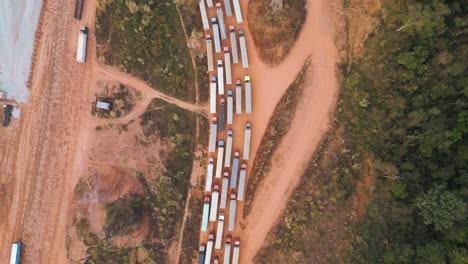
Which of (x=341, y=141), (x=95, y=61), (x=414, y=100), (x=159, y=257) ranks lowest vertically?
(x=159, y=257)

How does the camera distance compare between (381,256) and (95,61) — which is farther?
(95,61)

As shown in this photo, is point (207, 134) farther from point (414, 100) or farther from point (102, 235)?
point (414, 100)

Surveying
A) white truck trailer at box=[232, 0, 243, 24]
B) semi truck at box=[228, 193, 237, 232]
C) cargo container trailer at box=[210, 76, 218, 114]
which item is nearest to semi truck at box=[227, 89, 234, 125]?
cargo container trailer at box=[210, 76, 218, 114]

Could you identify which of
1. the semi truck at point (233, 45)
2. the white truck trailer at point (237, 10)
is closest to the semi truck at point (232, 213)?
the semi truck at point (233, 45)

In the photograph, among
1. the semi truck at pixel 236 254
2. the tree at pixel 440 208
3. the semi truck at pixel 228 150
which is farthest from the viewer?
the semi truck at pixel 228 150

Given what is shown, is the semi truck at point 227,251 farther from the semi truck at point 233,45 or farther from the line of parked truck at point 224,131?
the semi truck at point 233,45

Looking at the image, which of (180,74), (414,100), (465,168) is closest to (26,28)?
(180,74)

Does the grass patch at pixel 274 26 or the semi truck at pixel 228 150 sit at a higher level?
A: the grass patch at pixel 274 26

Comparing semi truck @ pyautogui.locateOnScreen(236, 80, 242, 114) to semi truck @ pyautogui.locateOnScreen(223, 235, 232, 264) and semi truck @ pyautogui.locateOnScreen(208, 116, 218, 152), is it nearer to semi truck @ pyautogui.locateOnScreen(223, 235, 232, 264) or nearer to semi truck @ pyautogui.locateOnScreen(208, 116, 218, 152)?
semi truck @ pyautogui.locateOnScreen(208, 116, 218, 152)
